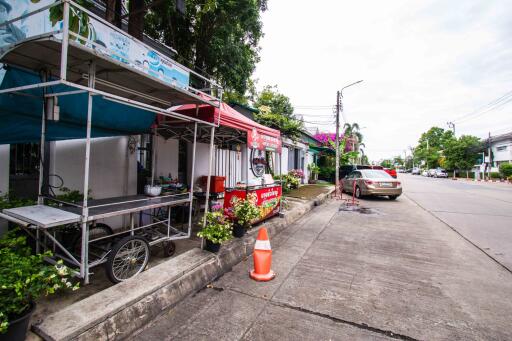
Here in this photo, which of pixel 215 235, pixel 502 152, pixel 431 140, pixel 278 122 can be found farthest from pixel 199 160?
pixel 431 140

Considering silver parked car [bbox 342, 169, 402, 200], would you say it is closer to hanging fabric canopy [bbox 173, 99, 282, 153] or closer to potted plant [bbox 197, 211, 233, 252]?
hanging fabric canopy [bbox 173, 99, 282, 153]

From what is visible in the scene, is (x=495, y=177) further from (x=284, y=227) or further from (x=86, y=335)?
(x=86, y=335)

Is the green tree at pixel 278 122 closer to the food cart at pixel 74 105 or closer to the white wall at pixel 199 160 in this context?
the white wall at pixel 199 160

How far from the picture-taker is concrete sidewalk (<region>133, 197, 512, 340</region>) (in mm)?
2605

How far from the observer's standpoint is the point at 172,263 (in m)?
3.59

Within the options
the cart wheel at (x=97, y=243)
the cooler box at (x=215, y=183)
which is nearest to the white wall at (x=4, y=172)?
the cart wheel at (x=97, y=243)

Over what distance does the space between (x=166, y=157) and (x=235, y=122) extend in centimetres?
257

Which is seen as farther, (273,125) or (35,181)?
(273,125)

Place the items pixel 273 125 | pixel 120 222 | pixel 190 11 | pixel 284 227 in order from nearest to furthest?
1. pixel 120 222
2. pixel 284 227
3. pixel 190 11
4. pixel 273 125

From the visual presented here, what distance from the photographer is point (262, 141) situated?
5.91 meters

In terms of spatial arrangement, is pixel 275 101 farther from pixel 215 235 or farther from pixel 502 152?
pixel 502 152

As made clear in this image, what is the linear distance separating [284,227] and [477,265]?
3.89 m

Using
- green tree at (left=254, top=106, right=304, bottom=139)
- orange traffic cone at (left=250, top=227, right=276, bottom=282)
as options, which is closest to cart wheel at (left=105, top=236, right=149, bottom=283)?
orange traffic cone at (left=250, top=227, right=276, bottom=282)

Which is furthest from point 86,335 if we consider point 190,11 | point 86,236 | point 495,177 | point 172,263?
point 495,177
